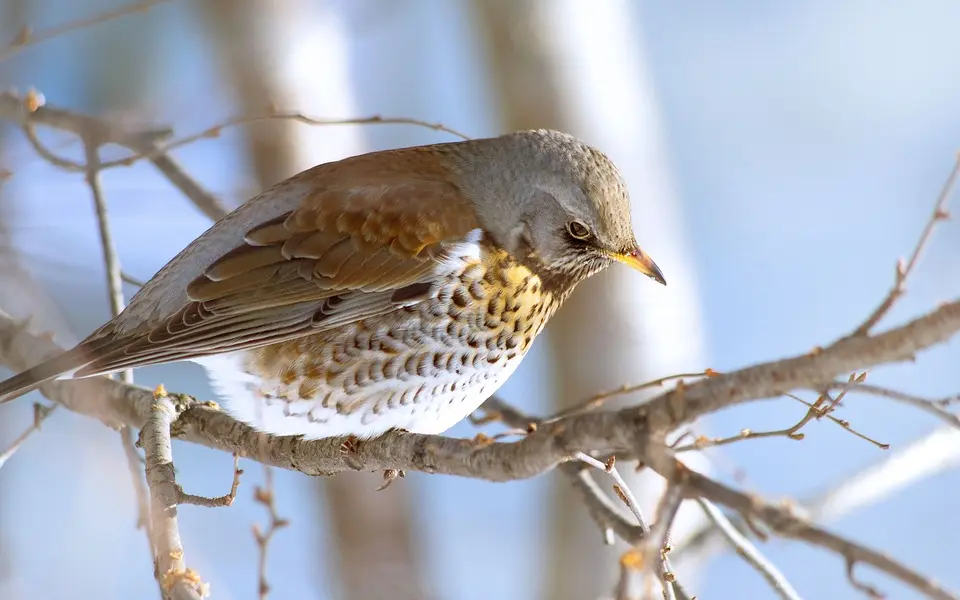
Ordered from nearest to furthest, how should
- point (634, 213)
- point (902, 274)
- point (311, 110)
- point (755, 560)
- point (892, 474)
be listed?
point (902, 274)
point (755, 560)
point (892, 474)
point (634, 213)
point (311, 110)

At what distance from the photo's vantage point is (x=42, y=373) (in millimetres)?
2879

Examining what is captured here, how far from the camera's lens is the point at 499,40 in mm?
5812

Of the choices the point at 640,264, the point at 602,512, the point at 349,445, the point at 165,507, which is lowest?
the point at 602,512

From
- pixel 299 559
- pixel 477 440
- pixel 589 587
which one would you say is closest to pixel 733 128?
pixel 589 587

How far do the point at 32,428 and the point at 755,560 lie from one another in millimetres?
2298

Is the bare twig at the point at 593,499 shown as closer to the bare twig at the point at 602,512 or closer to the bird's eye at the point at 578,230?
the bare twig at the point at 602,512

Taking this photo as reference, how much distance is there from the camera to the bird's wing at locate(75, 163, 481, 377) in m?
3.11

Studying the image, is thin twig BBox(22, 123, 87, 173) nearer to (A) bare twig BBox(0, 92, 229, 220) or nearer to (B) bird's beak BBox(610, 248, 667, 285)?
(A) bare twig BBox(0, 92, 229, 220)

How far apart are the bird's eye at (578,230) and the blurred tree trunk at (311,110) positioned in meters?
2.68

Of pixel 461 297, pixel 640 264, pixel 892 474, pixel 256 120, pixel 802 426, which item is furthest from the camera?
pixel 892 474

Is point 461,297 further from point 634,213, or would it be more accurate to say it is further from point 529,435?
point 634,213

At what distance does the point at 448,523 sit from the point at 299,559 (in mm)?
1360

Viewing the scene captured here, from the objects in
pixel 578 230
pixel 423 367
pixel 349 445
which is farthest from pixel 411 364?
pixel 578 230

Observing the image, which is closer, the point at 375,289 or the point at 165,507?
the point at 165,507
